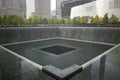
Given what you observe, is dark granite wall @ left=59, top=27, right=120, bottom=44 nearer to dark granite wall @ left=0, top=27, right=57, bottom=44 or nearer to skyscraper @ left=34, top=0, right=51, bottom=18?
dark granite wall @ left=0, top=27, right=57, bottom=44

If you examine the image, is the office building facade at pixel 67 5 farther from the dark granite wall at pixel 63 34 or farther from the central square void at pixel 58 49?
the central square void at pixel 58 49

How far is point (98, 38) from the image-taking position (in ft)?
63.0

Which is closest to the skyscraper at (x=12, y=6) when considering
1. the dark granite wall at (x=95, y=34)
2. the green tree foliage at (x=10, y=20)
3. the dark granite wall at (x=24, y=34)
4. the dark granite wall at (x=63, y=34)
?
the green tree foliage at (x=10, y=20)

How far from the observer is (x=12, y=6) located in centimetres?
8894

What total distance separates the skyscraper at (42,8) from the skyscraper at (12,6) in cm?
1239

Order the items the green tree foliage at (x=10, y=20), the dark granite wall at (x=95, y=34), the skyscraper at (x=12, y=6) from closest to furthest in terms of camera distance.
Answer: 1. the dark granite wall at (x=95, y=34)
2. the green tree foliage at (x=10, y=20)
3. the skyscraper at (x=12, y=6)

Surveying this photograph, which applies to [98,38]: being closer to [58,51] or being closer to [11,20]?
[58,51]

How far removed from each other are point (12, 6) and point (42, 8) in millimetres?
31886

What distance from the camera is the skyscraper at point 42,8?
106613mm

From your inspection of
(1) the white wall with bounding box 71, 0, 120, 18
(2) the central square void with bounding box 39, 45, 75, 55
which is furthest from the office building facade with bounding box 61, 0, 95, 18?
(2) the central square void with bounding box 39, 45, 75, 55

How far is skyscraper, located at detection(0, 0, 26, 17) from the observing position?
255 feet

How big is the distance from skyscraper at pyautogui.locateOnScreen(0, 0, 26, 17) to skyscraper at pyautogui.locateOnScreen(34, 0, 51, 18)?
12388 mm

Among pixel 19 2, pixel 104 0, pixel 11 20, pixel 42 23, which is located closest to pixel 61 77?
pixel 11 20

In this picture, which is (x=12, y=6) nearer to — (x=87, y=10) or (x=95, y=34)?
(x=87, y=10)
